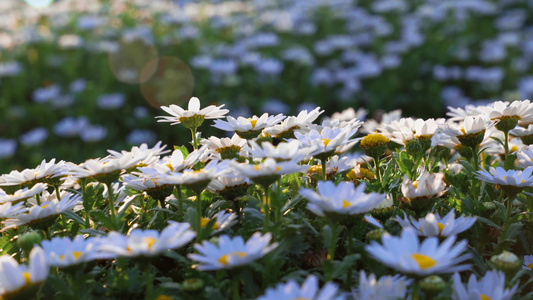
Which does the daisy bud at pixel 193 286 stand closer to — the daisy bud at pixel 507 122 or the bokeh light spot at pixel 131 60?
the daisy bud at pixel 507 122

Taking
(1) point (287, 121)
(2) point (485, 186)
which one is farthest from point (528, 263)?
(1) point (287, 121)

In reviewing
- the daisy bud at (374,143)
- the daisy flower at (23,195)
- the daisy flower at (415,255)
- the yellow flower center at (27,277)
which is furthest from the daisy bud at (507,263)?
the daisy flower at (23,195)

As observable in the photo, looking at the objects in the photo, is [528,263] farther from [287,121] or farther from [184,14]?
[184,14]

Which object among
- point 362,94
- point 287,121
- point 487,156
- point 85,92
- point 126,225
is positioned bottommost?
point 362,94

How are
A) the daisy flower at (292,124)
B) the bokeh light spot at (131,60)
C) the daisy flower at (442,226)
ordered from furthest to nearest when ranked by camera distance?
the bokeh light spot at (131,60) < the daisy flower at (292,124) < the daisy flower at (442,226)

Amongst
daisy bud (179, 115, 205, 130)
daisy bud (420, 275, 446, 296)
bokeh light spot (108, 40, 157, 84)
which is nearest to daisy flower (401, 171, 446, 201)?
daisy bud (420, 275, 446, 296)
